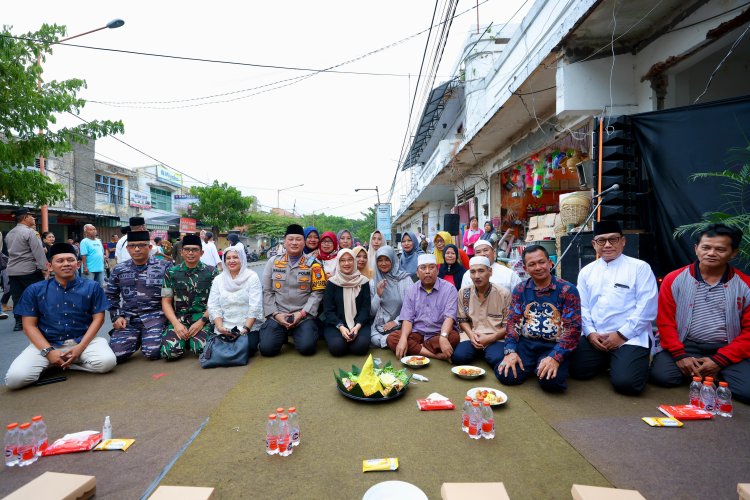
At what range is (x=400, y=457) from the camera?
2.47 m

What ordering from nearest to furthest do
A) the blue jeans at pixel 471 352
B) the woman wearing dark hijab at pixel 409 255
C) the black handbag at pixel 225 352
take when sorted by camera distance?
the blue jeans at pixel 471 352
the black handbag at pixel 225 352
the woman wearing dark hijab at pixel 409 255

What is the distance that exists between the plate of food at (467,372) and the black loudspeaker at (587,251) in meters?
2.22

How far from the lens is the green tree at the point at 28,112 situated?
5.76m

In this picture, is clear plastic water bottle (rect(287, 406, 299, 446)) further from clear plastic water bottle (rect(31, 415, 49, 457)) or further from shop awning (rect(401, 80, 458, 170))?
shop awning (rect(401, 80, 458, 170))

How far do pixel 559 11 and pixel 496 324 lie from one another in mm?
4736

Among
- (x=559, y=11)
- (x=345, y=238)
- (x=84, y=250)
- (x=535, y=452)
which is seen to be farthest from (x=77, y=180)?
(x=535, y=452)

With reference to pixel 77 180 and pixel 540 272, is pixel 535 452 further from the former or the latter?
pixel 77 180

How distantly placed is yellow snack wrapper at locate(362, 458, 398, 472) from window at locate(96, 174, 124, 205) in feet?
79.5

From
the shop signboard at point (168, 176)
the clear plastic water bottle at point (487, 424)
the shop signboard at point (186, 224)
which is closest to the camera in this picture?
the clear plastic water bottle at point (487, 424)

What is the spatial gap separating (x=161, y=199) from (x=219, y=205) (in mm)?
4307

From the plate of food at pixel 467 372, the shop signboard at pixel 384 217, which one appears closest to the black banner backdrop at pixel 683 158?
the plate of food at pixel 467 372

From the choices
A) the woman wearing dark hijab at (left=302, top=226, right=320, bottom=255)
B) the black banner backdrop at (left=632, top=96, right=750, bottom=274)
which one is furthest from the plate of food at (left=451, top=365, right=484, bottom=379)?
the woman wearing dark hijab at (left=302, top=226, right=320, bottom=255)

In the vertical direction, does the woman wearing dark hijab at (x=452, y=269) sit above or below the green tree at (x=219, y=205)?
below

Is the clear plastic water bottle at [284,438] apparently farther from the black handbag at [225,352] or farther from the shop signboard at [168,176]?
the shop signboard at [168,176]
